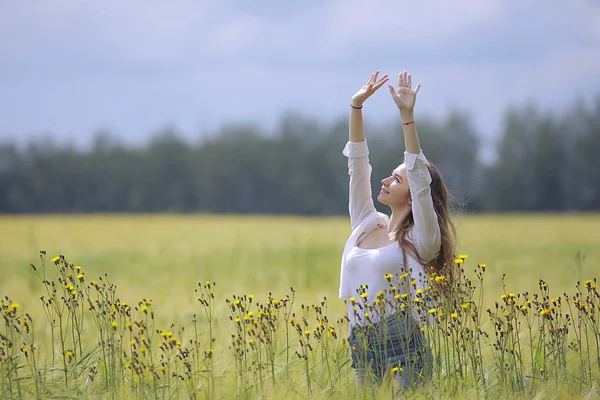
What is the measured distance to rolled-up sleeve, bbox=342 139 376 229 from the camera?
189 inches

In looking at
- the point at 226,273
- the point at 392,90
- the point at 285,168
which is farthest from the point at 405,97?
the point at 285,168

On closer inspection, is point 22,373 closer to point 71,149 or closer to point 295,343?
point 295,343

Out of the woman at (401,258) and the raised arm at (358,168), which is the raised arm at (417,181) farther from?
the raised arm at (358,168)

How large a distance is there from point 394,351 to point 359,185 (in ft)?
3.65

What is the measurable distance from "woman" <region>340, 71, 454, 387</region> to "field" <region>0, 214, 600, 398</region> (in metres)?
0.25

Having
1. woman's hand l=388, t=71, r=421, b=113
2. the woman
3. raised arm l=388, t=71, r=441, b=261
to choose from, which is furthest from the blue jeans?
woman's hand l=388, t=71, r=421, b=113

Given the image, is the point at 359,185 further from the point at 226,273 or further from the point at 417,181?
the point at 226,273

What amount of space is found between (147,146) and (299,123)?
10142 mm

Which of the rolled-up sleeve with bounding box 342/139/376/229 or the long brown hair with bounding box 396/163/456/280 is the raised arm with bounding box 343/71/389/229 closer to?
the rolled-up sleeve with bounding box 342/139/376/229

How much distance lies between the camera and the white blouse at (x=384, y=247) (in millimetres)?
4227

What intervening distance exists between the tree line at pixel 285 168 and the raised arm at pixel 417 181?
29938 mm

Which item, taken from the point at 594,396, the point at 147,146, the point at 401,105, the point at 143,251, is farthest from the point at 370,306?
the point at 147,146

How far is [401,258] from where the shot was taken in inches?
174

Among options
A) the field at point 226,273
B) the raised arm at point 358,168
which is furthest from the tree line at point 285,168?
the raised arm at point 358,168
